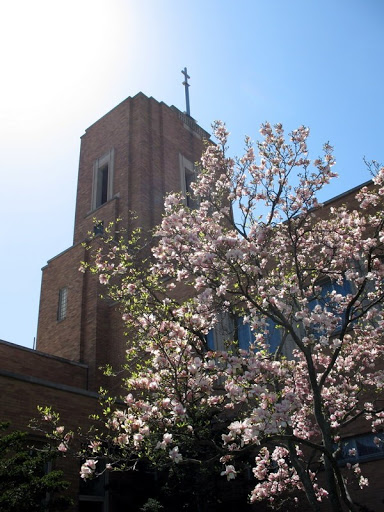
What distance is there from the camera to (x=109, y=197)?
85.5 ft

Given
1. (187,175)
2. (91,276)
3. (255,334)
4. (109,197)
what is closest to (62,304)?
(91,276)

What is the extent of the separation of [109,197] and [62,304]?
613 centimetres

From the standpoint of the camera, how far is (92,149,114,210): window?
26714mm

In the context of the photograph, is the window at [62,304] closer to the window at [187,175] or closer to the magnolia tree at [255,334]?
the window at [187,175]

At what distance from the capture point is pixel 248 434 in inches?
266

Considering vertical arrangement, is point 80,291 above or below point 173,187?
below

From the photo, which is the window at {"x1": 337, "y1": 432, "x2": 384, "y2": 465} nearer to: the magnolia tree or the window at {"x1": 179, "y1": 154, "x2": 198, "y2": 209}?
the magnolia tree

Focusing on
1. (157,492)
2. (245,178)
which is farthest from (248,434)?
(157,492)

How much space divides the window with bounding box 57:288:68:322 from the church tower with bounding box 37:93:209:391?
0.04 m

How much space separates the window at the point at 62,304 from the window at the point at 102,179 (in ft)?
17.3

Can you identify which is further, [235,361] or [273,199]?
[273,199]

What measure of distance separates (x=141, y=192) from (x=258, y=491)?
16330 millimetres

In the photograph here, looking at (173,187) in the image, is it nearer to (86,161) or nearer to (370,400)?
(86,161)

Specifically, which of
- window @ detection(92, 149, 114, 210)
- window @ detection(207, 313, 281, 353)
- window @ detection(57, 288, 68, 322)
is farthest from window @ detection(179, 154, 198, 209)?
window @ detection(207, 313, 281, 353)
